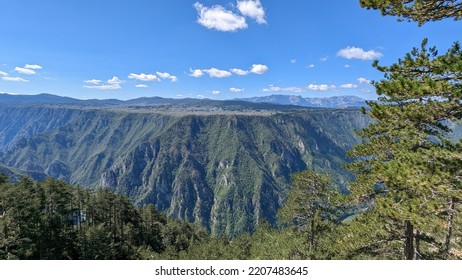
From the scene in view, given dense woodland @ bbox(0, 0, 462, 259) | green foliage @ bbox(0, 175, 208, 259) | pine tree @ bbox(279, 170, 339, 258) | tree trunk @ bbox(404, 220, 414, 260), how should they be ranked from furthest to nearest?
green foliage @ bbox(0, 175, 208, 259) < pine tree @ bbox(279, 170, 339, 258) < tree trunk @ bbox(404, 220, 414, 260) < dense woodland @ bbox(0, 0, 462, 259)

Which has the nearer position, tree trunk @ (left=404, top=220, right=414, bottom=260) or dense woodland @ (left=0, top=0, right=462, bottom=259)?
dense woodland @ (left=0, top=0, right=462, bottom=259)

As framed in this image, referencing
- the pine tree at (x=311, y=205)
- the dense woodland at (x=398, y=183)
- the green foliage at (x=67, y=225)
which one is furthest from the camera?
the green foliage at (x=67, y=225)

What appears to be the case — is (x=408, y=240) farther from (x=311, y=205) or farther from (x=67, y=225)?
(x=67, y=225)

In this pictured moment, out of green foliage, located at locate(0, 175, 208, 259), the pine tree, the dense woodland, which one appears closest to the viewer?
the dense woodland

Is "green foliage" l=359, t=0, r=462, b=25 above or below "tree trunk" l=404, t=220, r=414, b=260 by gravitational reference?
above

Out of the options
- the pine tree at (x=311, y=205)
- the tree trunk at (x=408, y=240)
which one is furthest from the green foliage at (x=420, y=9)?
the pine tree at (x=311, y=205)

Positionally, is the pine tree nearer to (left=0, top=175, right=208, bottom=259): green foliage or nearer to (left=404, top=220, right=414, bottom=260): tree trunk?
(left=404, top=220, right=414, bottom=260): tree trunk

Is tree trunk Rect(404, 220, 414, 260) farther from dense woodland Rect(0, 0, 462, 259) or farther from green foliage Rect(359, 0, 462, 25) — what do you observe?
green foliage Rect(359, 0, 462, 25)

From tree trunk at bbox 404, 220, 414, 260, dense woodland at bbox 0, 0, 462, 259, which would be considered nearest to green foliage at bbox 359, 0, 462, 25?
dense woodland at bbox 0, 0, 462, 259

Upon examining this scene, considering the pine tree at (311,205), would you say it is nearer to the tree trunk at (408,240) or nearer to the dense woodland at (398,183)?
the dense woodland at (398,183)

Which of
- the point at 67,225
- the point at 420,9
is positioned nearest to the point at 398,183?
the point at 420,9

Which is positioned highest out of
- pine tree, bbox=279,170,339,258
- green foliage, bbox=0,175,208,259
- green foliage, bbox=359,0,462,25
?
green foliage, bbox=359,0,462,25

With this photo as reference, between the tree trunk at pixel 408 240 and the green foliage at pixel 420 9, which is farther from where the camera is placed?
the tree trunk at pixel 408 240
